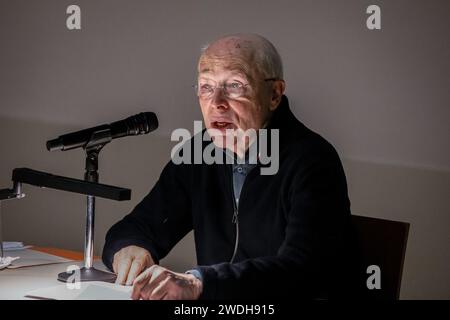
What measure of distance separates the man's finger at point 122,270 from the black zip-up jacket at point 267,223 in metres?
0.08

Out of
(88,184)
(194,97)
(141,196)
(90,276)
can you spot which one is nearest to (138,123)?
(88,184)

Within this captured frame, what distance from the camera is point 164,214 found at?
1.89 m

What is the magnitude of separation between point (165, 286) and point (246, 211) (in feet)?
1.45

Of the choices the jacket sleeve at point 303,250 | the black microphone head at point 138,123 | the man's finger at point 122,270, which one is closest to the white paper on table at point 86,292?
the man's finger at point 122,270

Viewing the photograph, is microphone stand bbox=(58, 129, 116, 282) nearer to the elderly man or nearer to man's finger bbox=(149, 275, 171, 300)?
the elderly man

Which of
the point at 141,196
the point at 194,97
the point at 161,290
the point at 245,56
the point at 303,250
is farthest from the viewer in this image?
the point at 141,196

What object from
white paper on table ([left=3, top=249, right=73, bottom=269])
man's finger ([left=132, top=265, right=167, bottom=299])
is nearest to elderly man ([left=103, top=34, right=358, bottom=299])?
man's finger ([left=132, top=265, right=167, bottom=299])

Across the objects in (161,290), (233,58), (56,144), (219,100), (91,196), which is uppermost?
(233,58)

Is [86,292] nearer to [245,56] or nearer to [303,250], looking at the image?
[303,250]

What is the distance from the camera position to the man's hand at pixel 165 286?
133 cm

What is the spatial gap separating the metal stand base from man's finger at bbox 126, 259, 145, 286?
0.25ft

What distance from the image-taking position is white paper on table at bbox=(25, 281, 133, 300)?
5.03ft

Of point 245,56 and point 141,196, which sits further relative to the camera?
point 141,196
